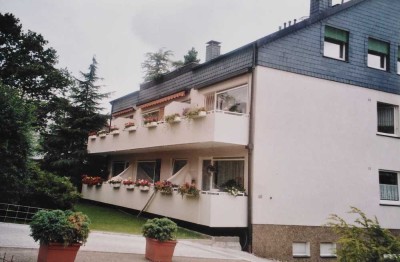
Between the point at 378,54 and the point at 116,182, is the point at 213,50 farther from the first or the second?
the point at 116,182

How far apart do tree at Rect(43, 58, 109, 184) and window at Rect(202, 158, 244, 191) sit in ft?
41.0

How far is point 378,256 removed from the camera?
636 cm

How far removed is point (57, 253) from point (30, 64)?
116 ft

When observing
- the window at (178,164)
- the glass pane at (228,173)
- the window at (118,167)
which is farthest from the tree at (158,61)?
the glass pane at (228,173)

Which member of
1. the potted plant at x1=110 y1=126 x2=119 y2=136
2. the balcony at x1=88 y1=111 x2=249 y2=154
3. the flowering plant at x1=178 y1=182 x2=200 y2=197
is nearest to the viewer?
the balcony at x1=88 y1=111 x2=249 y2=154

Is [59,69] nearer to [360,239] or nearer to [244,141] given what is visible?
[244,141]

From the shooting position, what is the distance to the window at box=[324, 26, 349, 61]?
18.2m

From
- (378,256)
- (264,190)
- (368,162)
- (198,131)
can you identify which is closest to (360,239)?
(378,256)

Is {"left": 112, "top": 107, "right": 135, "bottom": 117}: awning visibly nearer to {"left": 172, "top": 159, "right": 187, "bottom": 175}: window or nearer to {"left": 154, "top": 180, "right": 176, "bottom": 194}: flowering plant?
{"left": 172, "top": 159, "right": 187, "bottom": 175}: window

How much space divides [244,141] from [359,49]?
792 cm

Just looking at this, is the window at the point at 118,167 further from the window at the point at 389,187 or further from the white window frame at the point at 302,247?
the window at the point at 389,187

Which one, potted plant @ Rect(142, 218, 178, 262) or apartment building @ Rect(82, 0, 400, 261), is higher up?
apartment building @ Rect(82, 0, 400, 261)

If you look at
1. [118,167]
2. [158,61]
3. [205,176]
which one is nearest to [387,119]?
[205,176]

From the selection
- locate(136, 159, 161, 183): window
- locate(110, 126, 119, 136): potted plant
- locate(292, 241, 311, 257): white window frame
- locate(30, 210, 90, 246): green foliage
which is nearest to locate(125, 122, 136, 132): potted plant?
locate(110, 126, 119, 136): potted plant
